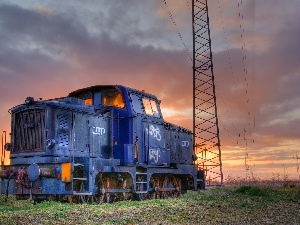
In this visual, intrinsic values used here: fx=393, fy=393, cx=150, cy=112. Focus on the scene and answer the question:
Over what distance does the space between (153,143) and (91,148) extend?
291cm

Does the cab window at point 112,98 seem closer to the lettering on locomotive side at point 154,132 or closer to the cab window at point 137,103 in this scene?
the cab window at point 137,103

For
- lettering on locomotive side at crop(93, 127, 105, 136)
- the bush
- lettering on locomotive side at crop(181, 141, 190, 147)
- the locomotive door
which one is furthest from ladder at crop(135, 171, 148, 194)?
the bush

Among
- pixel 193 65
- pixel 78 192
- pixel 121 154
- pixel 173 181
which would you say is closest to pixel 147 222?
pixel 78 192

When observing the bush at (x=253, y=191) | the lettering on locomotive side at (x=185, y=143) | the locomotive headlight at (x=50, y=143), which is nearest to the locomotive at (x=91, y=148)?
the locomotive headlight at (x=50, y=143)

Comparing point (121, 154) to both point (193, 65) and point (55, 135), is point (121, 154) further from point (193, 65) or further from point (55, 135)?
point (193, 65)

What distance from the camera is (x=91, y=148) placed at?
39.5 ft

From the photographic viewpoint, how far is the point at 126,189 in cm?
1267

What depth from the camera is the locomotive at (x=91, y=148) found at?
35.2 ft

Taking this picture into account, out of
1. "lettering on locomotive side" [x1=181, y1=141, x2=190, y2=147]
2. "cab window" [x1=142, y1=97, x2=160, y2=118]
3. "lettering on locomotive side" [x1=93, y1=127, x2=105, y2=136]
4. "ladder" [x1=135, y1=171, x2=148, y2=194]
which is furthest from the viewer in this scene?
"lettering on locomotive side" [x1=181, y1=141, x2=190, y2=147]

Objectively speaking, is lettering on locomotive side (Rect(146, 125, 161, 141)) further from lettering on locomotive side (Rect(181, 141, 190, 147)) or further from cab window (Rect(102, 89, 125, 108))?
lettering on locomotive side (Rect(181, 141, 190, 147))

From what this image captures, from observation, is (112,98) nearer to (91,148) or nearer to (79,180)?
(91,148)

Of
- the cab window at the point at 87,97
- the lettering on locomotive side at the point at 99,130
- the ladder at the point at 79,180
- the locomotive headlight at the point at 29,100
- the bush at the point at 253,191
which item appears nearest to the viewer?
the ladder at the point at 79,180

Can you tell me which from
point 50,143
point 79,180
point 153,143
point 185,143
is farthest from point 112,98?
point 185,143

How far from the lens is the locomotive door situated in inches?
543
